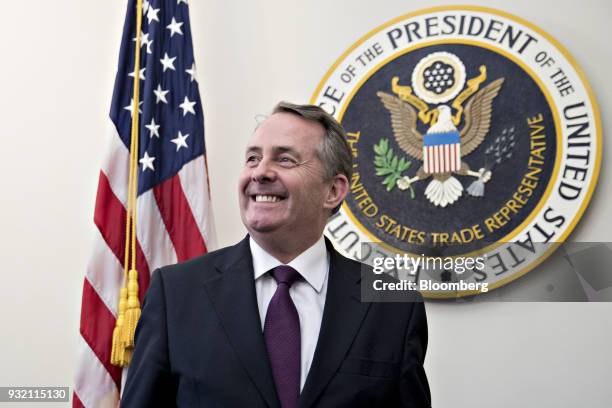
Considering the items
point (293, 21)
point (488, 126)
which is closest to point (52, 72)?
point (293, 21)

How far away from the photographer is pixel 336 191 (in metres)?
1.80

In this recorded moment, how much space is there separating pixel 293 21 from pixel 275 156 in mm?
1430

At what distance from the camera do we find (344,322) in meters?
1.55

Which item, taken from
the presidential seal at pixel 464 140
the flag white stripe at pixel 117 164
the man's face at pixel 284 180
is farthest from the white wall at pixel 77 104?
the man's face at pixel 284 180

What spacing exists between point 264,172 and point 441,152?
115cm

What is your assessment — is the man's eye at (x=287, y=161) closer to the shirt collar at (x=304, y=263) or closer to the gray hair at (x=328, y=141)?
the gray hair at (x=328, y=141)

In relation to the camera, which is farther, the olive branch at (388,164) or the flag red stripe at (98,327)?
the olive branch at (388,164)

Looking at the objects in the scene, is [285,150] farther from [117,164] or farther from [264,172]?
[117,164]

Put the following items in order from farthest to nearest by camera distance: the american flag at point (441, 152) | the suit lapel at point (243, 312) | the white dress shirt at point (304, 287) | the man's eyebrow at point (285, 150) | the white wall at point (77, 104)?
1. the white wall at point (77, 104)
2. the american flag at point (441, 152)
3. the man's eyebrow at point (285, 150)
4. the white dress shirt at point (304, 287)
5. the suit lapel at point (243, 312)

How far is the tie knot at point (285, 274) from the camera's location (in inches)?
62.8

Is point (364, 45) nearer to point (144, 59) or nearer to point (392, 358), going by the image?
point (144, 59)

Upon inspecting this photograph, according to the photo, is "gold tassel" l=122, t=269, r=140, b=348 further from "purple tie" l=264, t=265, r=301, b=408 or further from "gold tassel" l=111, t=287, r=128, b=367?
"purple tie" l=264, t=265, r=301, b=408

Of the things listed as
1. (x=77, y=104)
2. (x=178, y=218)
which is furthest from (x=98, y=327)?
(x=77, y=104)

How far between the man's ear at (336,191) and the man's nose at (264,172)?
189mm
